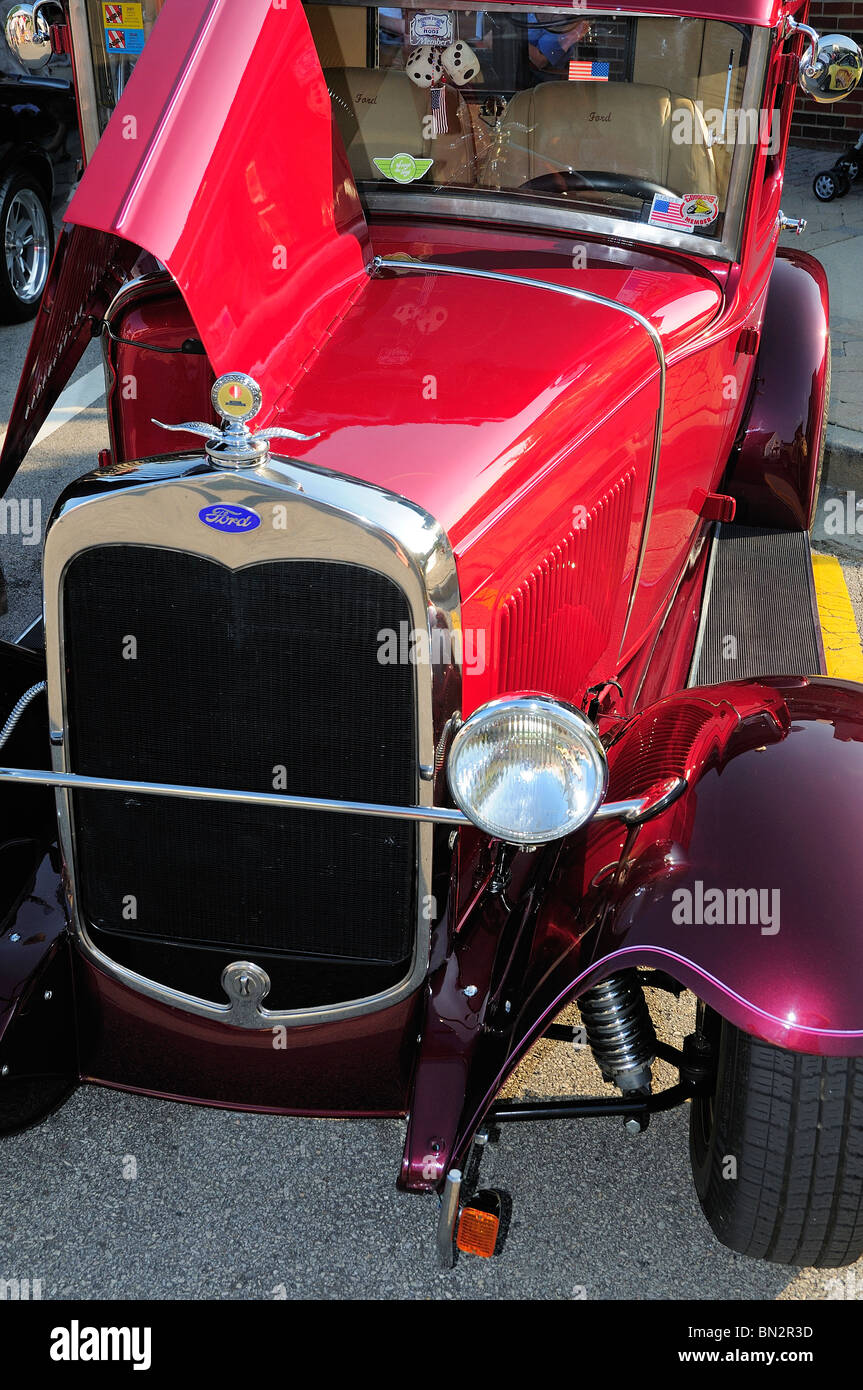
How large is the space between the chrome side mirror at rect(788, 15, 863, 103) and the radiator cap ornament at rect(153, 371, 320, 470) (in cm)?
202

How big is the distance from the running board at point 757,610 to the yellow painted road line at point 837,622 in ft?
0.86

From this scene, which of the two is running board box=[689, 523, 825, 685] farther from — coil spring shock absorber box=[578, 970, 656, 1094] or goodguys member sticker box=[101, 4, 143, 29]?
goodguys member sticker box=[101, 4, 143, 29]

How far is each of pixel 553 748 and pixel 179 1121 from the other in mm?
1313

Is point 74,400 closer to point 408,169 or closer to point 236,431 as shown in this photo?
point 408,169

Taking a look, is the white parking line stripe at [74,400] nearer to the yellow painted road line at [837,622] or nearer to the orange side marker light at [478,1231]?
the yellow painted road line at [837,622]

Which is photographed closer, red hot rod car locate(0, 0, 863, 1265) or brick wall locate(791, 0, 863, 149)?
red hot rod car locate(0, 0, 863, 1265)

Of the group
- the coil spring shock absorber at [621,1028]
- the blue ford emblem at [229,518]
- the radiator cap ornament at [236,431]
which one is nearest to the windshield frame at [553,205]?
the radiator cap ornament at [236,431]

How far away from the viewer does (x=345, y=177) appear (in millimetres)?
2604

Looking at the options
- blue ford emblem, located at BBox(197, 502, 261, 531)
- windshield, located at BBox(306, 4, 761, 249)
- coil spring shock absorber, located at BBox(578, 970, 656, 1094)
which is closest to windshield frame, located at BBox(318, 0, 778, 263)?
windshield, located at BBox(306, 4, 761, 249)

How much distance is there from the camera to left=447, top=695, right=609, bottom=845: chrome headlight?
1.77m

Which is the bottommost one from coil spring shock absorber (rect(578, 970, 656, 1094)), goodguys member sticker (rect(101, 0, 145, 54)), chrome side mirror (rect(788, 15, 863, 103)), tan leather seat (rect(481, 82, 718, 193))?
coil spring shock absorber (rect(578, 970, 656, 1094))

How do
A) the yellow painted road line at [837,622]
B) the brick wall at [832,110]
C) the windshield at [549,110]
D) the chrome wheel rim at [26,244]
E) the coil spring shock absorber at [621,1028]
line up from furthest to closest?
the brick wall at [832,110] → the chrome wheel rim at [26,244] → the yellow painted road line at [837,622] → the windshield at [549,110] → the coil spring shock absorber at [621,1028]

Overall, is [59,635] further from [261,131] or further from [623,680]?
[623,680]

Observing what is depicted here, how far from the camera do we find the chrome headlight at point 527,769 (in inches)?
69.8
